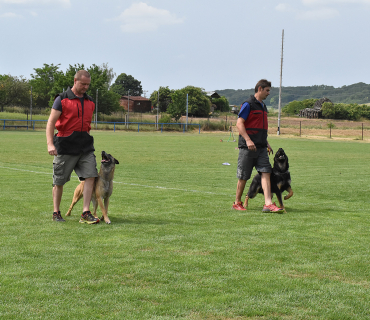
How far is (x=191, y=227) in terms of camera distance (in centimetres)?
673

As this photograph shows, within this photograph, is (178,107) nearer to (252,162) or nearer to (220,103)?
(220,103)

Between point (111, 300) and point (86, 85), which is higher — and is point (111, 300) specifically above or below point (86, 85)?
below

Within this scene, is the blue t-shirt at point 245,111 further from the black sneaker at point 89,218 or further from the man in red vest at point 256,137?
the black sneaker at point 89,218

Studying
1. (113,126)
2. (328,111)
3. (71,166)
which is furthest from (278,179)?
(328,111)

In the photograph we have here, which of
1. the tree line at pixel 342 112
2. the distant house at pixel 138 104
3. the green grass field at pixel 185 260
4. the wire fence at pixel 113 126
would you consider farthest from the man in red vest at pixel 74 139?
the distant house at pixel 138 104

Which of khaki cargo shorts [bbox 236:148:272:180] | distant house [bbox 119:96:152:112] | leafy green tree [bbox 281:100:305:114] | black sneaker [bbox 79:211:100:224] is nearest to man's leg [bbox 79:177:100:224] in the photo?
black sneaker [bbox 79:211:100:224]

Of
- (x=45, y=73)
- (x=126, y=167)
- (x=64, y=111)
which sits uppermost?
(x=45, y=73)

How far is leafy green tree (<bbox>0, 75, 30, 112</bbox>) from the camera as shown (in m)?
76.3

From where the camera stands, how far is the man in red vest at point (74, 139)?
6648mm

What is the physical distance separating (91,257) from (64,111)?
8.06ft

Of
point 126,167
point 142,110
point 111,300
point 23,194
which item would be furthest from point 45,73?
point 111,300

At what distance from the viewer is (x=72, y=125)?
6.79 metres

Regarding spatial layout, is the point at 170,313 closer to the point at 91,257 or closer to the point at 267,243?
the point at 91,257

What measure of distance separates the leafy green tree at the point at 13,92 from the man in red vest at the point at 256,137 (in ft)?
242
